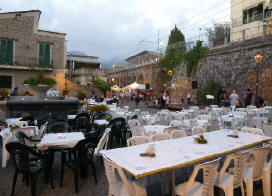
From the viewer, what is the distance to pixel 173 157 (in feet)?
9.73

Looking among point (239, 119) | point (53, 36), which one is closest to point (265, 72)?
point (239, 119)

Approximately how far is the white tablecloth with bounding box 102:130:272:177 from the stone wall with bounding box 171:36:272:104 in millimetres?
11348

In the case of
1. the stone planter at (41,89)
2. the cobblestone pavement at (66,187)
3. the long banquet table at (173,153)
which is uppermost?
the stone planter at (41,89)

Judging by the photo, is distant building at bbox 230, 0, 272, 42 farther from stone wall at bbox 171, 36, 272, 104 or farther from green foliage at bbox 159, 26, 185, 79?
green foliage at bbox 159, 26, 185, 79

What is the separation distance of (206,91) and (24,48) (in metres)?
16.0

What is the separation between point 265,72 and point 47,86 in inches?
511

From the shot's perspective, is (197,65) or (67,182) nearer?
(67,182)

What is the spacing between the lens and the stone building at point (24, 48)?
18234 mm

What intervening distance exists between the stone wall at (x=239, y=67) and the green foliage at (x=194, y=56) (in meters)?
0.46

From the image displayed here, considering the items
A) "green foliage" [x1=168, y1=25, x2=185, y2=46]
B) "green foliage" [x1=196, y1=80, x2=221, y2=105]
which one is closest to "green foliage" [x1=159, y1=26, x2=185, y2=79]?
"green foliage" [x1=196, y1=80, x2=221, y2=105]

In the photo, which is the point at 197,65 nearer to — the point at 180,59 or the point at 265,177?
the point at 180,59

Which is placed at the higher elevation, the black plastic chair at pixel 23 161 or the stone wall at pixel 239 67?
the stone wall at pixel 239 67

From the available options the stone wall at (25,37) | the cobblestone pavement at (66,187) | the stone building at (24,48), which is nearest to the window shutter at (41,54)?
the stone building at (24,48)

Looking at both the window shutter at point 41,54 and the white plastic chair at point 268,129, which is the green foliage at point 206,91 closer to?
the white plastic chair at point 268,129
